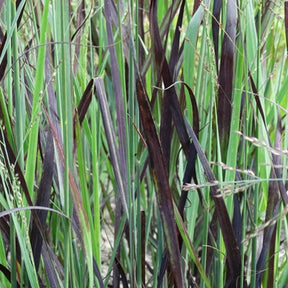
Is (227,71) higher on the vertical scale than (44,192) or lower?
higher

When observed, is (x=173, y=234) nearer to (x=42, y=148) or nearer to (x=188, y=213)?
(x=188, y=213)

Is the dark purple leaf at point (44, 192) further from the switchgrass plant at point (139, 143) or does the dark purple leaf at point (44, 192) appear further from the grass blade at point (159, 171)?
the grass blade at point (159, 171)

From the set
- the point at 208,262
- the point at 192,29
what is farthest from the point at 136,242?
the point at 192,29

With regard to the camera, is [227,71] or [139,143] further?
[139,143]

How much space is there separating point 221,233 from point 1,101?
13.5 inches

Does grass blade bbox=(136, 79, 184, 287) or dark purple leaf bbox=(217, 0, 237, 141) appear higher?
dark purple leaf bbox=(217, 0, 237, 141)

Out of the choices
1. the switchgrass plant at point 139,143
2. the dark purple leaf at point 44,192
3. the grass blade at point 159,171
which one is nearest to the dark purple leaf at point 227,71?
the switchgrass plant at point 139,143

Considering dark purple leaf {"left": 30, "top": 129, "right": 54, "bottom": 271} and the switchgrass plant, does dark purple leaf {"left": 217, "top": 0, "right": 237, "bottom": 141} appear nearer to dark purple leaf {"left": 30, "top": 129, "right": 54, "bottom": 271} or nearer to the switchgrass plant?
the switchgrass plant

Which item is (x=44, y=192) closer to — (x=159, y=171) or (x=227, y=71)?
(x=159, y=171)

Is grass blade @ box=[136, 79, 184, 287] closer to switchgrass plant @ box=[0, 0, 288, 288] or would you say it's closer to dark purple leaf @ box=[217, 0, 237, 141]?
switchgrass plant @ box=[0, 0, 288, 288]

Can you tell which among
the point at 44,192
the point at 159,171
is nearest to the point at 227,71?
the point at 159,171

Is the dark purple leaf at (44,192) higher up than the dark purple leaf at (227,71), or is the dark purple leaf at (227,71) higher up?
the dark purple leaf at (227,71)

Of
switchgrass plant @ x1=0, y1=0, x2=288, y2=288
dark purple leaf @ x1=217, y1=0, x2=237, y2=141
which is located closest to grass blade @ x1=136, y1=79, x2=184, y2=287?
switchgrass plant @ x1=0, y1=0, x2=288, y2=288

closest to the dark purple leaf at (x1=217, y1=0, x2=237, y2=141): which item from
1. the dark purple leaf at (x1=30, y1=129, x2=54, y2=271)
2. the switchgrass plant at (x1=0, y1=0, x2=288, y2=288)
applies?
the switchgrass plant at (x1=0, y1=0, x2=288, y2=288)
